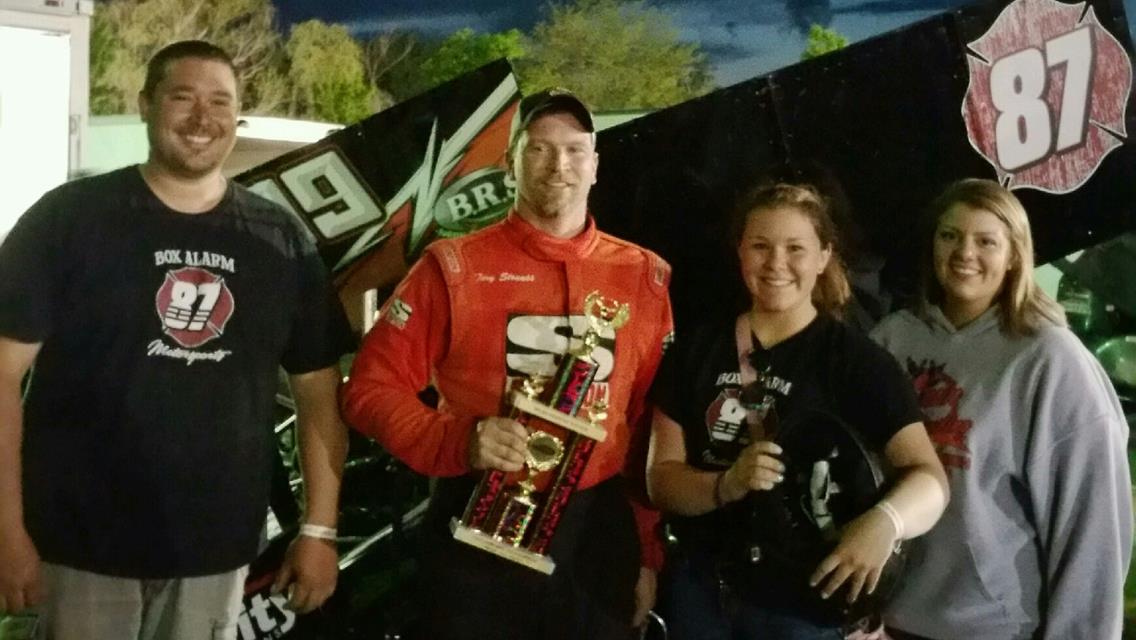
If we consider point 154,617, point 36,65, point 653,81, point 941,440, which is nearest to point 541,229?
point 941,440

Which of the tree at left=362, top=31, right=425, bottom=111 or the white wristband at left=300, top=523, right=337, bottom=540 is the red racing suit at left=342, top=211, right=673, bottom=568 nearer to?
the white wristband at left=300, top=523, right=337, bottom=540

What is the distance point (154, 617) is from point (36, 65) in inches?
70.8

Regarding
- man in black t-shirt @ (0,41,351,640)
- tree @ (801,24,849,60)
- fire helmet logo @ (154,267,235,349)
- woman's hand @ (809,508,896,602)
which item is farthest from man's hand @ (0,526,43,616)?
tree @ (801,24,849,60)

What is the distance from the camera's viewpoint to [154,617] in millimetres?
2141

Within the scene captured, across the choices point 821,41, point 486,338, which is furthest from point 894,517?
point 821,41

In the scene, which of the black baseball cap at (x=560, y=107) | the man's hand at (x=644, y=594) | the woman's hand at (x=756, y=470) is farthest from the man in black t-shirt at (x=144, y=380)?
the woman's hand at (x=756, y=470)

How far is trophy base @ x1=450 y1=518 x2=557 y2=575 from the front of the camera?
6.88ft

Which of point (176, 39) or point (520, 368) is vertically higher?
point (176, 39)

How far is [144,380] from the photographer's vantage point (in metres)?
2.06

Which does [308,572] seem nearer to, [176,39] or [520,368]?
[520,368]

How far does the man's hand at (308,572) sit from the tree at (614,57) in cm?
425

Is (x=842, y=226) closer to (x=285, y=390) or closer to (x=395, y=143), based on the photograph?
(x=395, y=143)

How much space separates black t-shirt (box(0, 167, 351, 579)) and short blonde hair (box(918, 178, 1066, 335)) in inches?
70.1

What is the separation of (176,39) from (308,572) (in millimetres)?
5160
